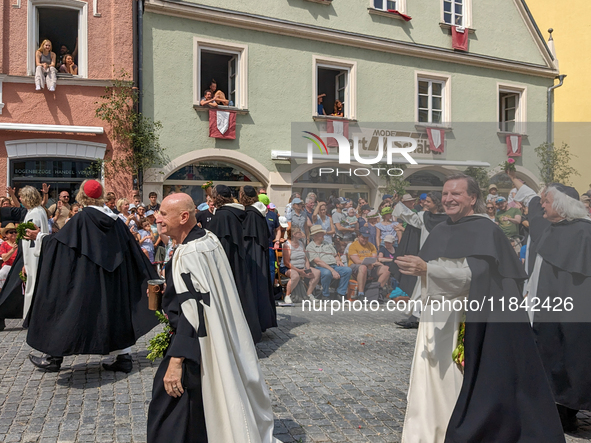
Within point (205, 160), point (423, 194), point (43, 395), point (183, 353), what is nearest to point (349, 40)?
point (205, 160)

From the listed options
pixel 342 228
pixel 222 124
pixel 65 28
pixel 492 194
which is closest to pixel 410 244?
pixel 492 194

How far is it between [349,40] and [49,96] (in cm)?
862

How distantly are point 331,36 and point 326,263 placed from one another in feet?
33.7

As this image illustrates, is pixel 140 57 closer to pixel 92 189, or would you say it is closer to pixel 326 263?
pixel 326 263

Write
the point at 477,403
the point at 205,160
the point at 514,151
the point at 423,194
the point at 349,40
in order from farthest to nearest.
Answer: the point at 349,40
the point at 205,160
the point at 423,194
the point at 514,151
the point at 477,403

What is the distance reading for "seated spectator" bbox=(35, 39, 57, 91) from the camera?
44.8ft

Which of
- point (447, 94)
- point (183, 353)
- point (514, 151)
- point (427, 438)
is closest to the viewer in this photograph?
point (183, 353)

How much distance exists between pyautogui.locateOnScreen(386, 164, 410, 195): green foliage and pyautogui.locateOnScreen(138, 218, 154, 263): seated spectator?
7.00m

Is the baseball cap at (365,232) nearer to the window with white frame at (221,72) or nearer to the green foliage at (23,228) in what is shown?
the green foliage at (23,228)

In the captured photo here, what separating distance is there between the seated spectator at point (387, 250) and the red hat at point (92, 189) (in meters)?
3.02

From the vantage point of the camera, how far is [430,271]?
3576 millimetres

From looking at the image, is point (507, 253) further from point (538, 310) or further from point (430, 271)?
point (538, 310)

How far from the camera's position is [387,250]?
22.1 ft

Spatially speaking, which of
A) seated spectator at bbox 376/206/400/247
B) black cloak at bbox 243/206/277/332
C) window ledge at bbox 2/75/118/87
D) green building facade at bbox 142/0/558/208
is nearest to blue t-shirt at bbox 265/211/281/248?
green building facade at bbox 142/0/558/208
